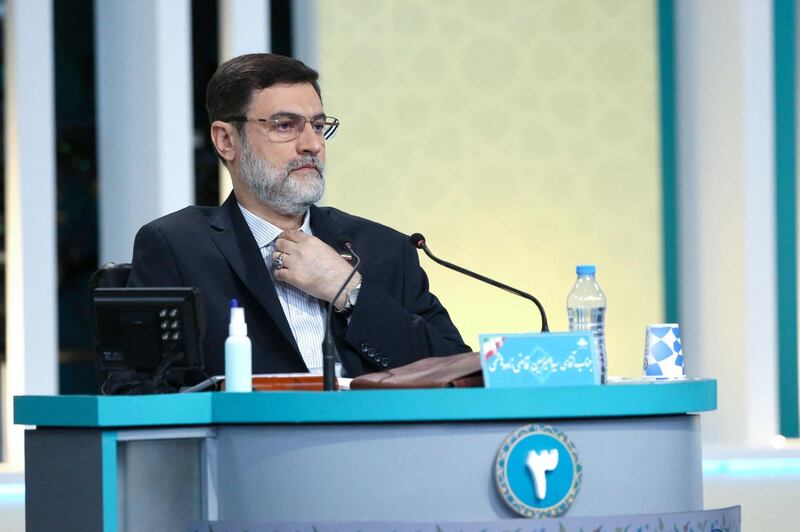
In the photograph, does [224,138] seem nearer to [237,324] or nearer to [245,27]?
[237,324]

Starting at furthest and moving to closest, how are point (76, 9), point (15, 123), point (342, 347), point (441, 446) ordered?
point (76, 9), point (15, 123), point (342, 347), point (441, 446)

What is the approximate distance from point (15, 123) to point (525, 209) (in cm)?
195

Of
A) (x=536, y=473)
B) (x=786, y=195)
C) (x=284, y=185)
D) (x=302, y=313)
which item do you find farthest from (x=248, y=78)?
(x=786, y=195)

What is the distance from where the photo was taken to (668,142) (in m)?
5.30

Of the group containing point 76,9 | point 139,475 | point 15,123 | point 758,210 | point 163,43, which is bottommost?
point 139,475

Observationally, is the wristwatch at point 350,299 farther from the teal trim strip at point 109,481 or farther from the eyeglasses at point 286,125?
the teal trim strip at point 109,481

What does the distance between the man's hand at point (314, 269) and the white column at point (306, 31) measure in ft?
7.35

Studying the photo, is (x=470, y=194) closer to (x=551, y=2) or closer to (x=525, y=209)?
(x=525, y=209)

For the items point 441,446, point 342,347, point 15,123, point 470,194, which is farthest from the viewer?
point 470,194

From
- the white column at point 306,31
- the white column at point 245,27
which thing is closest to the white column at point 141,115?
the white column at point 245,27

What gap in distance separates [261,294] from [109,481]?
816 mm

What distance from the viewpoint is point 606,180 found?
5.21 metres

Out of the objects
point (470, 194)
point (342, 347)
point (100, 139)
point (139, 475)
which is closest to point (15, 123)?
point (100, 139)

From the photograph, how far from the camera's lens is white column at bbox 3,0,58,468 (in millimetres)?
4352
